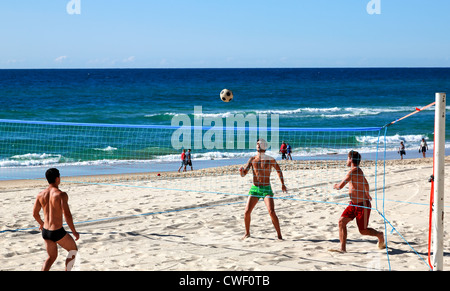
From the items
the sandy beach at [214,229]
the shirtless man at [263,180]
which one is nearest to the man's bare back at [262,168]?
the shirtless man at [263,180]

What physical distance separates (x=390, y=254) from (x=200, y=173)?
854cm

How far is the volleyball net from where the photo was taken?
10.3 m

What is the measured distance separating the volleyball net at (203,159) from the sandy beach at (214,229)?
0.41 feet

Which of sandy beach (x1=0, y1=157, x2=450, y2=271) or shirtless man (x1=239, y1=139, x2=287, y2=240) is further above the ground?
shirtless man (x1=239, y1=139, x2=287, y2=240)

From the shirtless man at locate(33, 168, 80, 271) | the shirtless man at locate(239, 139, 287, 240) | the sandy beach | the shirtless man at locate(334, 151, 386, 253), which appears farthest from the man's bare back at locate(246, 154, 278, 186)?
the shirtless man at locate(33, 168, 80, 271)

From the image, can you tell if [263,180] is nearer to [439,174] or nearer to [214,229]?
[214,229]

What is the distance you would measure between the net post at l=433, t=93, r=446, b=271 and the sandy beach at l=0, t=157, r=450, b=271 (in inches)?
35.1

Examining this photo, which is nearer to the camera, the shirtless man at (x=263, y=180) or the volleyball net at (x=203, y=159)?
the shirtless man at (x=263, y=180)

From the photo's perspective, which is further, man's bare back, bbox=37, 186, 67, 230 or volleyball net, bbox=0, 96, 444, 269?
volleyball net, bbox=0, 96, 444, 269

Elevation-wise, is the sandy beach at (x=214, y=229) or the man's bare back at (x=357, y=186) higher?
the man's bare back at (x=357, y=186)

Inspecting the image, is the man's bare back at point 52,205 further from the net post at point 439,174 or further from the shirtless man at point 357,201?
the net post at point 439,174

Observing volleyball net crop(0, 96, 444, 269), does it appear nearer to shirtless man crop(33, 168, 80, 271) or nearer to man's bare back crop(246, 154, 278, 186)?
man's bare back crop(246, 154, 278, 186)

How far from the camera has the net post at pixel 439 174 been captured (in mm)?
5027
